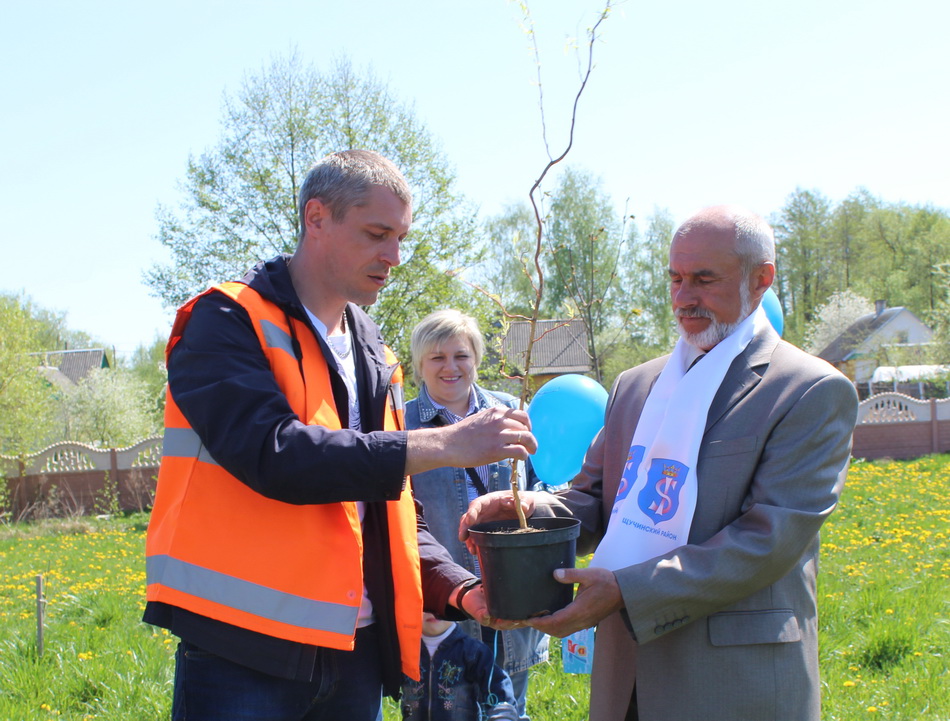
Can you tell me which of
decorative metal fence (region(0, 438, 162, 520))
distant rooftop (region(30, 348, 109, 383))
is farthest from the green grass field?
distant rooftop (region(30, 348, 109, 383))

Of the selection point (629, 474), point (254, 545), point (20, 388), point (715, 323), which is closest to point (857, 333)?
point (20, 388)

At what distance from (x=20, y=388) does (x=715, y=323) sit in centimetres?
Answer: 1819

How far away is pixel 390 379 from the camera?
2309 mm

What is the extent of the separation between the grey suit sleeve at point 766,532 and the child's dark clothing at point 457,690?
2.18 ft

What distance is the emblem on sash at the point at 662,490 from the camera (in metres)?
2.10

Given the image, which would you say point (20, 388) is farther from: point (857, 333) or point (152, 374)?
point (857, 333)

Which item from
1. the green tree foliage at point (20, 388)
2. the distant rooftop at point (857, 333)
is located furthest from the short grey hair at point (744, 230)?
the distant rooftop at point (857, 333)

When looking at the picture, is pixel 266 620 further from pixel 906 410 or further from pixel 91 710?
pixel 906 410

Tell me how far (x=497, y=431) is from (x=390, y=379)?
0.62 metres

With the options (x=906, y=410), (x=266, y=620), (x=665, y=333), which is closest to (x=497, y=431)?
(x=266, y=620)

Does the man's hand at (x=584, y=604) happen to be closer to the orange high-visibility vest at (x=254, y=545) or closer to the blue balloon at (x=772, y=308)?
the orange high-visibility vest at (x=254, y=545)

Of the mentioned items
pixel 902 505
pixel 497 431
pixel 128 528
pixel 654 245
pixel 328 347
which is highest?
pixel 654 245

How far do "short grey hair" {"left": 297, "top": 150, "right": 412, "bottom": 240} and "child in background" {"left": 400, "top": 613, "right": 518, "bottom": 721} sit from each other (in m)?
1.27

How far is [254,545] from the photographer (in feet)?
5.85
